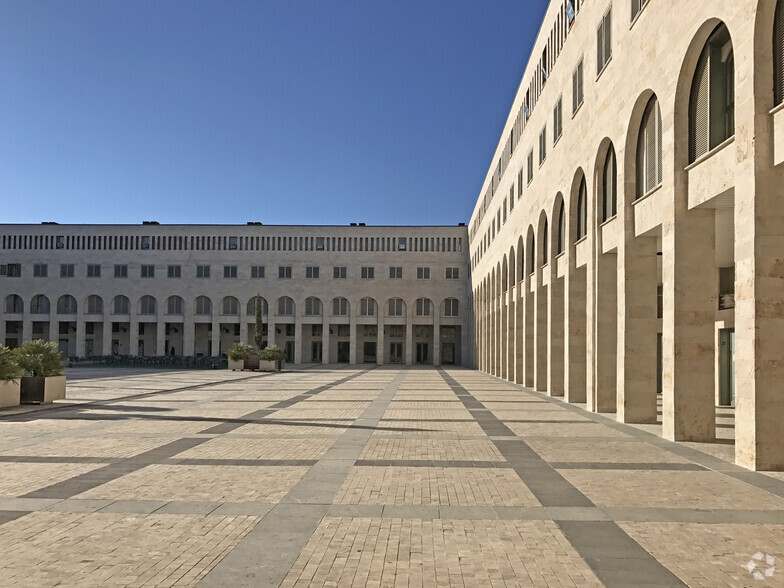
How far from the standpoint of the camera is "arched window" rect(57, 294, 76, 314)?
Result: 73938mm

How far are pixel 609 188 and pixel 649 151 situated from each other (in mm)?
3166

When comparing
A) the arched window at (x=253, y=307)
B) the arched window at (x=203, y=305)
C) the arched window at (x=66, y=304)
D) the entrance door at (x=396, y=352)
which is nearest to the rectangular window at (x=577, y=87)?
the entrance door at (x=396, y=352)

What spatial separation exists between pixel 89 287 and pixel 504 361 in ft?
166

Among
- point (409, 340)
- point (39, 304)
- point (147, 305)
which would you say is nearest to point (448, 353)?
point (409, 340)

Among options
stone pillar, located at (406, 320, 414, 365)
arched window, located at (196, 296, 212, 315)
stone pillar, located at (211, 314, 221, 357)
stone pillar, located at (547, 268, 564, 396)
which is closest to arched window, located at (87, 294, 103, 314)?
arched window, located at (196, 296, 212, 315)

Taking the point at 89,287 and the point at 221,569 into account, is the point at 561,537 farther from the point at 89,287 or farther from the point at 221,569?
the point at 89,287

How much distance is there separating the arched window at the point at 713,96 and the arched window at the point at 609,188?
5.25 metres

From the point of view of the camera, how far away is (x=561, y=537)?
676cm

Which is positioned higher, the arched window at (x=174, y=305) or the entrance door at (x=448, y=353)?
the arched window at (x=174, y=305)

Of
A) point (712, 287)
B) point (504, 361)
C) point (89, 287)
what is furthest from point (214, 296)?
point (712, 287)

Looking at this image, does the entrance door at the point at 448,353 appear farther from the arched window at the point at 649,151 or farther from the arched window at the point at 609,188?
the arched window at the point at 649,151

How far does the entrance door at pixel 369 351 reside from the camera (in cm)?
7381

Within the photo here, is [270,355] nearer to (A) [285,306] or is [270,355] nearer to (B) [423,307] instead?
(A) [285,306]

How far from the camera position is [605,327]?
1973 cm
